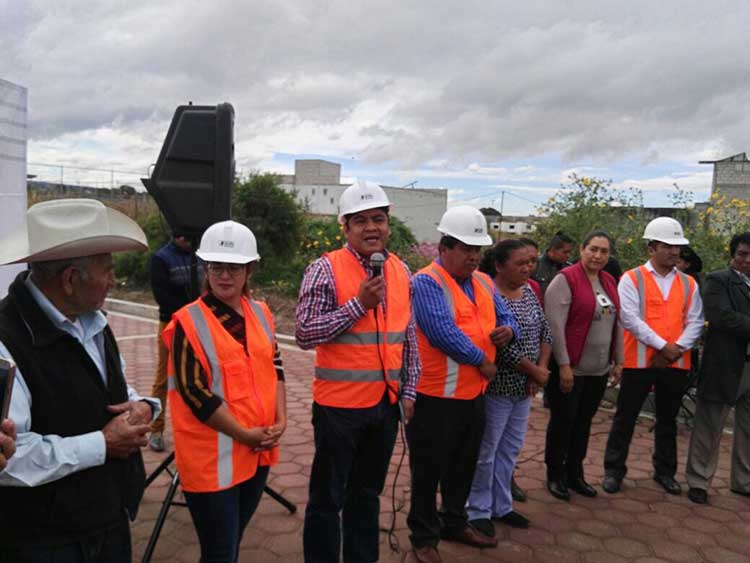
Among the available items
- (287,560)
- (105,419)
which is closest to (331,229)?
(287,560)

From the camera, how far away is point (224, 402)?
8.00 feet

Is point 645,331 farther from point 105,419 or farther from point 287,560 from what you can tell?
point 105,419

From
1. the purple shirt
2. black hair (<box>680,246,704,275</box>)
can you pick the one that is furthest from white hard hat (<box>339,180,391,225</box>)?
black hair (<box>680,246,704,275</box>)

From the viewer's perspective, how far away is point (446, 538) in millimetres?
3639

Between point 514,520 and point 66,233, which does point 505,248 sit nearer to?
point 514,520

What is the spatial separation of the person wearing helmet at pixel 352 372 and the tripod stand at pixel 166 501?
0.51 metres

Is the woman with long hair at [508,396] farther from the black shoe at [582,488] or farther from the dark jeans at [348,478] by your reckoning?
the dark jeans at [348,478]

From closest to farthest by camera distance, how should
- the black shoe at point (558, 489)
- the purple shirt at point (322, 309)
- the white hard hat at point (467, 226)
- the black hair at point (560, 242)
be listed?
the purple shirt at point (322, 309) < the white hard hat at point (467, 226) < the black shoe at point (558, 489) < the black hair at point (560, 242)

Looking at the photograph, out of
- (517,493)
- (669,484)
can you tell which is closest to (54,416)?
(517,493)

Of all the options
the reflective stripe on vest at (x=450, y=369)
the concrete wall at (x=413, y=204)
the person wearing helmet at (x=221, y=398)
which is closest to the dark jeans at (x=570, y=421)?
the reflective stripe on vest at (x=450, y=369)

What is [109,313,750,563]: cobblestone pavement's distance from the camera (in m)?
3.50

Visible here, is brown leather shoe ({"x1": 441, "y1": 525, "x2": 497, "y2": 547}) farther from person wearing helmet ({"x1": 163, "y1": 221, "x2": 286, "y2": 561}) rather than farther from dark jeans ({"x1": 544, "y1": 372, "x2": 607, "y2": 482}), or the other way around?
person wearing helmet ({"x1": 163, "y1": 221, "x2": 286, "y2": 561})

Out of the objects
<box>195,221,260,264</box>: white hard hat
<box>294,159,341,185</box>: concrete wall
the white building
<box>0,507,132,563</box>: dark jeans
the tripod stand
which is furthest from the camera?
<box>294,159,341,185</box>: concrete wall

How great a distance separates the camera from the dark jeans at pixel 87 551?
5.78ft
